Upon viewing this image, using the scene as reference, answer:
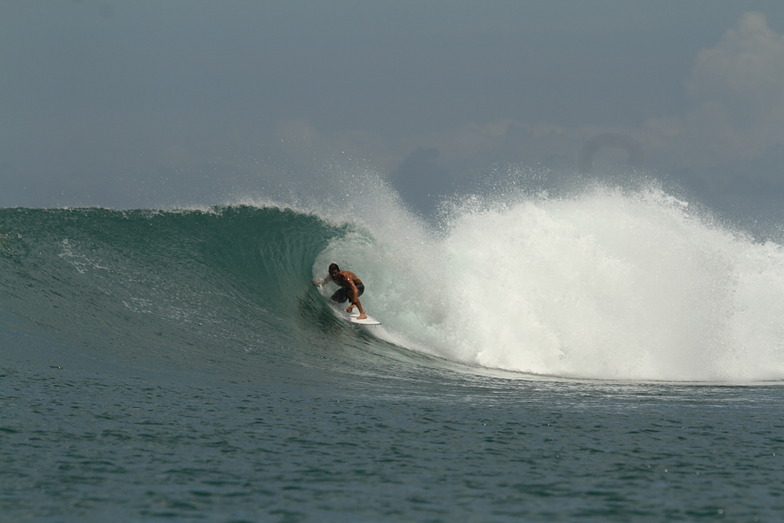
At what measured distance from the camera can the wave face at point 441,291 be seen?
14.6 metres

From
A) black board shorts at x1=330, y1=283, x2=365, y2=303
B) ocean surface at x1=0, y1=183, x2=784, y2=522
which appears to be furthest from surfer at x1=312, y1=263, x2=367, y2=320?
ocean surface at x1=0, y1=183, x2=784, y2=522

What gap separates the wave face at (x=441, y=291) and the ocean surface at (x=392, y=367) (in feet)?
0.21

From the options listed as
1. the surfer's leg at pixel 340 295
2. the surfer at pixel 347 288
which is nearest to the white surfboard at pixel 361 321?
the surfer at pixel 347 288

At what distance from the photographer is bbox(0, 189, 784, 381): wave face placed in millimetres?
14641

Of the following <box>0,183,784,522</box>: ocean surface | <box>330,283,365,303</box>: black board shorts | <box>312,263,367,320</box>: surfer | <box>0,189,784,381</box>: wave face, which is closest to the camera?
<box>0,183,784,522</box>: ocean surface

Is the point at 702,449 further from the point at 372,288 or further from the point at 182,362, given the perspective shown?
the point at 372,288

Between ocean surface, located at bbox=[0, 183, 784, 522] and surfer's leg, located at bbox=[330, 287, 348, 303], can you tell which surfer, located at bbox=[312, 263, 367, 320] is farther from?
ocean surface, located at bbox=[0, 183, 784, 522]

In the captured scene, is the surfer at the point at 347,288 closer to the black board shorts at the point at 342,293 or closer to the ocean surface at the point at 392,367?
the black board shorts at the point at 342,293

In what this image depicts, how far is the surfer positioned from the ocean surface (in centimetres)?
54

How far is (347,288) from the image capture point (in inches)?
655

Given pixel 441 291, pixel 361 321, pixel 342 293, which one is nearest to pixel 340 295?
pixel 342 293

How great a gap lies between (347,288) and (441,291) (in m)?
2.22

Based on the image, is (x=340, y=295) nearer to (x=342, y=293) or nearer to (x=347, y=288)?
(x=342, y=293)

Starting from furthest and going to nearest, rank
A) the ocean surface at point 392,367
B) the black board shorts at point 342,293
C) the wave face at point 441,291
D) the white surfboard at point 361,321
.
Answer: the black board shorts at point 342,293 → the white surfboard at point 361,321 → the wave face at point 441,291 → the ocean surface at point 392,367
